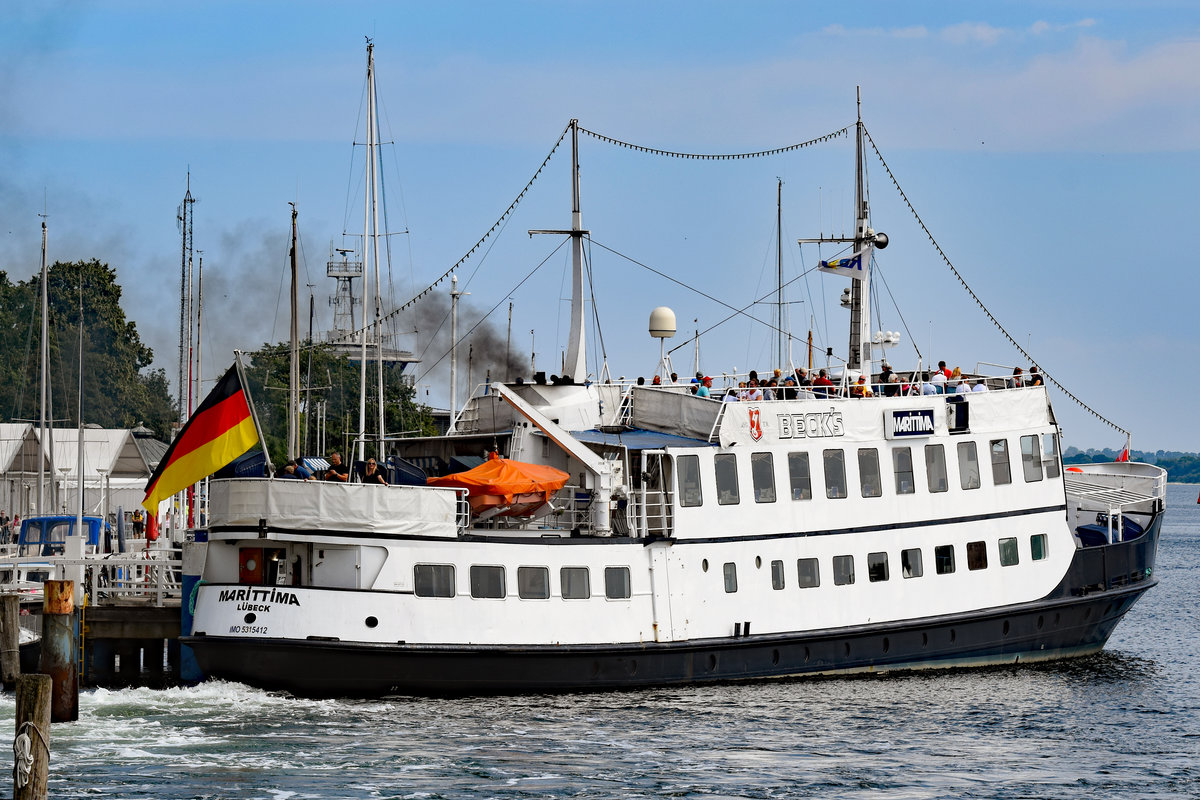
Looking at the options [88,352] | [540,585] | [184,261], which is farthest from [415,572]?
[88,352]

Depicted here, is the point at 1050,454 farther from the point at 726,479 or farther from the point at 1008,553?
the point at 726,479

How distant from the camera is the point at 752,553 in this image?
27125 mm

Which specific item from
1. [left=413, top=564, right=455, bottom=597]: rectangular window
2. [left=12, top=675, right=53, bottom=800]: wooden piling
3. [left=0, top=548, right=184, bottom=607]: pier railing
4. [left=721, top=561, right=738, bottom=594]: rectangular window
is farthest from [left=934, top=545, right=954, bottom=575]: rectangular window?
[left=12, top=675, right=53, bottom=800]: wooden piling

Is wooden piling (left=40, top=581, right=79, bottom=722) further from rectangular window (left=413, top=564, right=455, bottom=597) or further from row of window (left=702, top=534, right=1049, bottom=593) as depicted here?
row of window (left=702, top=534, right=1049, bottom=593)

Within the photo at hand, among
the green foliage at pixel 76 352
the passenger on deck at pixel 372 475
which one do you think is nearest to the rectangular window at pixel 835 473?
the passenger on deck at pixel 372 475

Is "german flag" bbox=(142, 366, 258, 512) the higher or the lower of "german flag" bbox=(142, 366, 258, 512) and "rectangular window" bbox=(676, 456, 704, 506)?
the higher

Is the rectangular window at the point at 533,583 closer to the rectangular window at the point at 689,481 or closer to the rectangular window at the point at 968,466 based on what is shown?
the rectangular window at the point at 689,481

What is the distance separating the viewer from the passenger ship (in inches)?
943

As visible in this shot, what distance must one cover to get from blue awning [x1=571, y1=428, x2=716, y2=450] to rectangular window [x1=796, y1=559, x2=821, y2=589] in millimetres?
2824

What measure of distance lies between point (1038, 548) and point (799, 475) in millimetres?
5616

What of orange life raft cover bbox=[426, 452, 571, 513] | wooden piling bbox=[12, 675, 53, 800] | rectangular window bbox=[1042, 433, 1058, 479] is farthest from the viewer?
rectangular window bbox=[1042, 433, 1058, 479]

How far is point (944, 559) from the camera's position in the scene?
2869cm

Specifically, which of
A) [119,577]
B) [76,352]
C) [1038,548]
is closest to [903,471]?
[1038,548]

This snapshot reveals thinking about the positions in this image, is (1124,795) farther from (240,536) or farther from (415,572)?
(240,536)
